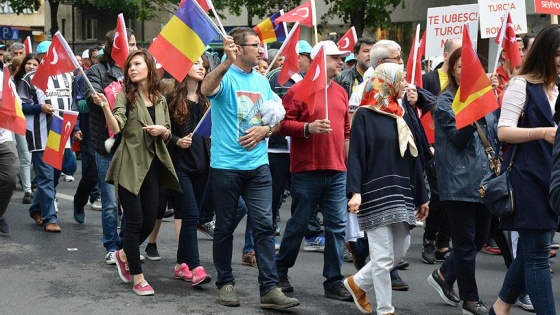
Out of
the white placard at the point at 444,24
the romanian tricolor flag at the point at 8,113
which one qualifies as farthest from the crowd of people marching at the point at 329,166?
the white placard at the point at 444,24

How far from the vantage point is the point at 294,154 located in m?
7.41

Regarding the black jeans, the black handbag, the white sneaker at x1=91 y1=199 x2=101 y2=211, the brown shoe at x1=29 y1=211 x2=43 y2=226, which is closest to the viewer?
the black handbag

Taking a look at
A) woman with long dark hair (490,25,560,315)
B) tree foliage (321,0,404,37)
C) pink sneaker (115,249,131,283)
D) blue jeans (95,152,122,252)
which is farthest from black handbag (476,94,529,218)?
tree foliage (321,0,404,37)

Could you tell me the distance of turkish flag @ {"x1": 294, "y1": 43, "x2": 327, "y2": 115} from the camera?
23.7 feet

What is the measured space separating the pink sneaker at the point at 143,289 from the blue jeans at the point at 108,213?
1254 mm

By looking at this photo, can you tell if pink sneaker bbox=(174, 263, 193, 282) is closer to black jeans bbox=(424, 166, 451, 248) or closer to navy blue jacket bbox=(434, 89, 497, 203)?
navy blue jacket bbox=(434, 89, 497, 203)

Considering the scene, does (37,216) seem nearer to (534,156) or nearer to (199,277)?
(199,277)

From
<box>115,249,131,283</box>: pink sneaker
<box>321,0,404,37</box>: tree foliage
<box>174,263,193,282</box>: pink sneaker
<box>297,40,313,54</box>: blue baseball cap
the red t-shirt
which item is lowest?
<box>174,263,193,282</box>: pink sneaker

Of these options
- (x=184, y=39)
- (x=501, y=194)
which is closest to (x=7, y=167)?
(x=184, y=39)

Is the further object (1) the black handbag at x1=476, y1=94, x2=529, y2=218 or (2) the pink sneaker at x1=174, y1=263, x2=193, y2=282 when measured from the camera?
(2) the pink sneaker at x1=174, y1=263, x2=193, y2=282

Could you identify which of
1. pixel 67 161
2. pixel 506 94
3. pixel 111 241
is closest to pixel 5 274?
pixel 111 241

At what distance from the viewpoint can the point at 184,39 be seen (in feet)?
22.7

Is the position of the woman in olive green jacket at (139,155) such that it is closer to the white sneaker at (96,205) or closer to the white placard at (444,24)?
the white sneaker at (96,205)

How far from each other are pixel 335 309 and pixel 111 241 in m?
2.40
